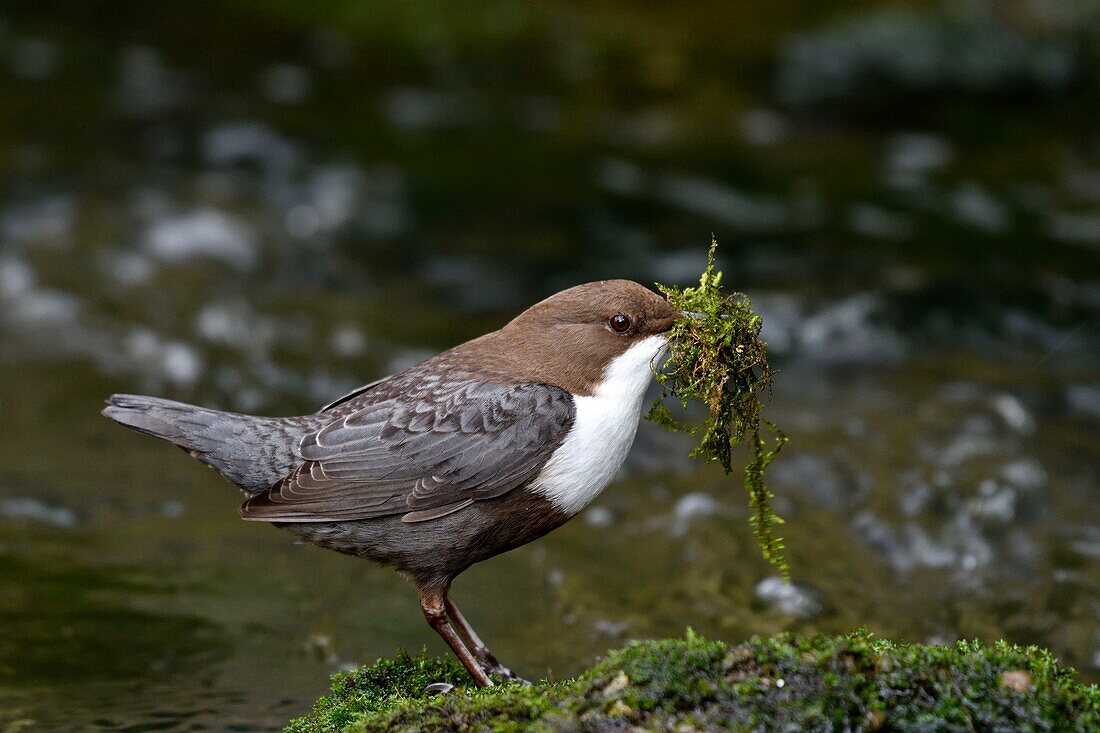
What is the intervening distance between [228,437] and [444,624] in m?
1.02

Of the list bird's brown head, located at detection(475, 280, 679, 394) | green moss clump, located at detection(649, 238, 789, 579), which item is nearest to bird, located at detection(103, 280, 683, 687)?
bird's brown head, located at detection(475, 280, 679, 394)

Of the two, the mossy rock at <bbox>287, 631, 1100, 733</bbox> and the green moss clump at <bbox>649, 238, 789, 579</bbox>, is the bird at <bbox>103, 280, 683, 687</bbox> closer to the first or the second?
the green moss clump at <bbox>649, 238, 789, 579</bbox>

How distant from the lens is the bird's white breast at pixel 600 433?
369 cm

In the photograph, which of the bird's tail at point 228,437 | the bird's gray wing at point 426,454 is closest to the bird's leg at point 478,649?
the bird's gray wing at point 426,454

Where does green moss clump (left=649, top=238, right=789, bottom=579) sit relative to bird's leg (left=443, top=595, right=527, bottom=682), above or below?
above

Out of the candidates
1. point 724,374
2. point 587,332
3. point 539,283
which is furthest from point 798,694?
point 539,283

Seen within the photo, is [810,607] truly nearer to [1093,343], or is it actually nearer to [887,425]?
[887,425]

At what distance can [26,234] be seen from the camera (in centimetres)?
949

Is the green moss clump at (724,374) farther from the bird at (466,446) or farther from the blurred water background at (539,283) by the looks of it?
the blurred water background at (539,283)

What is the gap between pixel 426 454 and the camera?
3.79 m

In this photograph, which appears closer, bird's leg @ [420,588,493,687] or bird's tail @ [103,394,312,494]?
bird's leg @ [420,588,493,687]

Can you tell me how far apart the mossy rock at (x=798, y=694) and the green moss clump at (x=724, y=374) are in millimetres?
718

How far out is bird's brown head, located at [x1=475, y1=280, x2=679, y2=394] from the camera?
3.76 m

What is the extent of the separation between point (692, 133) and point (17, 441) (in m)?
6.98
